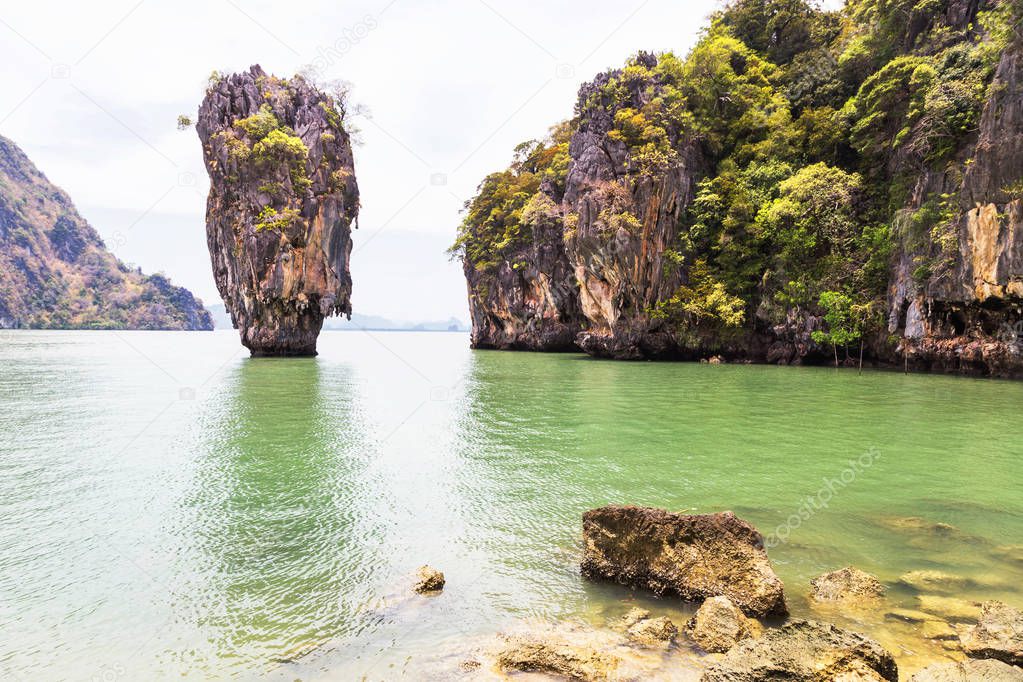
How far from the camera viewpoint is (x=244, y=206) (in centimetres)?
3238

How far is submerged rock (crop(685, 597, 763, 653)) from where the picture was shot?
3.51 m

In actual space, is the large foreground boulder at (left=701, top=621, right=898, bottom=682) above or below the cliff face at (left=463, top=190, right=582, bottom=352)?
below

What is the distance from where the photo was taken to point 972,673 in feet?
8.63

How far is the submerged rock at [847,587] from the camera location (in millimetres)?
4113

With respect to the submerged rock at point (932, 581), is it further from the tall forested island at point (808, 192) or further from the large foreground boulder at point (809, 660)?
the tall forested island at point (808, 192)

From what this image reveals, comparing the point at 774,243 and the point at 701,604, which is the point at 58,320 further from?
the point at 701,604

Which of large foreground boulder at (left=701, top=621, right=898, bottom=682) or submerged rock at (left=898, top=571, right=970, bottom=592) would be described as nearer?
large foreground boulder at (left=701, top=621, right=898, bottom=682)

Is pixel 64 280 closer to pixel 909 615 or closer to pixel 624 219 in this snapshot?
pixel 624 219

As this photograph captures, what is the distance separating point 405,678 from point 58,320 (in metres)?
135

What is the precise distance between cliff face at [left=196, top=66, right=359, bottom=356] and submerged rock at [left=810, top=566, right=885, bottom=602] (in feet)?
109

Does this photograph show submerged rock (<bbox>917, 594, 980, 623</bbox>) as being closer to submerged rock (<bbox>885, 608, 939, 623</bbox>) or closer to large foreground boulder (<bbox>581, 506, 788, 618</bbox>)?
submerged rock (<bbox>885, 608, 939, 623</bbox>)

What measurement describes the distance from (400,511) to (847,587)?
4810 mm

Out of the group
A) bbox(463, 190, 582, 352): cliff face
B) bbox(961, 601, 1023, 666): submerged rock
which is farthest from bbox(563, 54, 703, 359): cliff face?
bbox(961, 601, 1023, 666): submerged rock

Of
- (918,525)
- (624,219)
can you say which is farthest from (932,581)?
(624,219)
